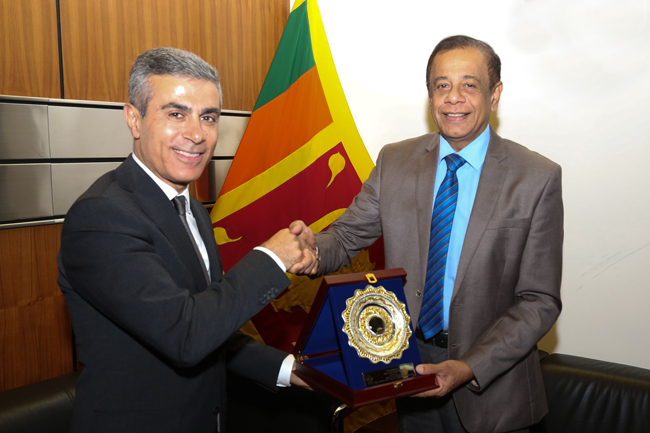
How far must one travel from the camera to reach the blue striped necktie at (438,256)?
174cm

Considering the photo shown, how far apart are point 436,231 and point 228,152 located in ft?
7.08

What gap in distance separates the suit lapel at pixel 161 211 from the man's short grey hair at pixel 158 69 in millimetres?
187

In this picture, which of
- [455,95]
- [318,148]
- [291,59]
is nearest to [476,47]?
[455,95]

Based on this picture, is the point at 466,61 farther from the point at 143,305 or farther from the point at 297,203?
the point at 297,203

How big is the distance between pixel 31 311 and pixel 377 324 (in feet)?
6.60

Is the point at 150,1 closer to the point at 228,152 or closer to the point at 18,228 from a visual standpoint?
the point at 228,152

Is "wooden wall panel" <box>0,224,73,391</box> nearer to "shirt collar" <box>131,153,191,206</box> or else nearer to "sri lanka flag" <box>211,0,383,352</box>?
"sri lanka flag" <box>211,0,383,352</box>

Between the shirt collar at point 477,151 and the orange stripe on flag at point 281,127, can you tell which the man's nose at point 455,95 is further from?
the orange stripe on flag at point 281,127

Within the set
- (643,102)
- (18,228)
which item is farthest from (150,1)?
(643,102)

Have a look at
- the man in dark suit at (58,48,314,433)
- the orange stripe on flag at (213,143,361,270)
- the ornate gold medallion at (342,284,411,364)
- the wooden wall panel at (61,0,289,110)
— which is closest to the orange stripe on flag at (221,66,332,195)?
the orange stripe on flag at (213,143,361,270)

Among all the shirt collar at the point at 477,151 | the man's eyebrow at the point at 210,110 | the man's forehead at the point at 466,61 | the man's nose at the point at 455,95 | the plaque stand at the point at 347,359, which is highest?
the man's forehead at the point at 466,61

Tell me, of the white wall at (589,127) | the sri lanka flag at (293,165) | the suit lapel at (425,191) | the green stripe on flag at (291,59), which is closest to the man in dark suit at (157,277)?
the suit lapel at (425,191)

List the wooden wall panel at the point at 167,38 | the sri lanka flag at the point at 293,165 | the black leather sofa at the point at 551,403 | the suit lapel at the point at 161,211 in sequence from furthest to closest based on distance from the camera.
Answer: the sri lanka flag at the point at 293,165 < the wooden wall panel at the point at 167,38 < the black leather sofa at the point at 551,403 < the suit lapel at the point at 161,211

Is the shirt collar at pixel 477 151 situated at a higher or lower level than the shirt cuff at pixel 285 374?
higher
